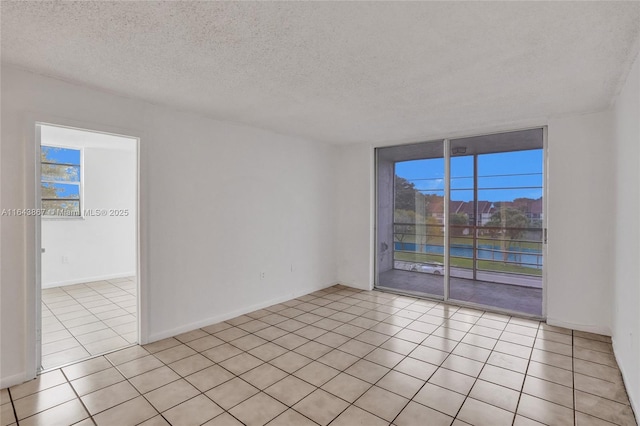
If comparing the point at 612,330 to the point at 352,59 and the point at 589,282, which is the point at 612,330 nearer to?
the point at 589,282

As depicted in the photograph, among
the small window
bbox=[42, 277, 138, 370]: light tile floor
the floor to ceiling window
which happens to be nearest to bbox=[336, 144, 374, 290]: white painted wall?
the floor to ceiling window

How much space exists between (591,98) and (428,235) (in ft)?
8.10

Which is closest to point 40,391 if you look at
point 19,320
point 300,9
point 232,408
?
point 19,320

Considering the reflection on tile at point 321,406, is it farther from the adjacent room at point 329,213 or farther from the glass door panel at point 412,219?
the glass door panel at point 412,219

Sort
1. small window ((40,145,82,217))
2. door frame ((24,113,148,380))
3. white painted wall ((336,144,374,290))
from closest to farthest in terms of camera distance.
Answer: door frame ((24,113,148,380)), white painted wall ((336,144,374,290)), small window ((40,145,82,217))

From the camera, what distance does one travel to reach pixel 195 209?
3570mm

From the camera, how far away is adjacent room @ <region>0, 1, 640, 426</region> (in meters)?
2.00

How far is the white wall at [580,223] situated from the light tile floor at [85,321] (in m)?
4.77

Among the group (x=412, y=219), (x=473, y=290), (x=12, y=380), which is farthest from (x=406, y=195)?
(x=12, y=380)

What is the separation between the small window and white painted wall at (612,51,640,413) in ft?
24.2

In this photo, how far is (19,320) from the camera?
8.10ft

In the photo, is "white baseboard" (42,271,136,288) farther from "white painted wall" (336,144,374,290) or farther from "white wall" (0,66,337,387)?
"white painted wall" (336,144,374,290)

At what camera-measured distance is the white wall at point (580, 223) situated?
3371mm

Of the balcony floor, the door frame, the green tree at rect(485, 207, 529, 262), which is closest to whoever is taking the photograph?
the door frame
